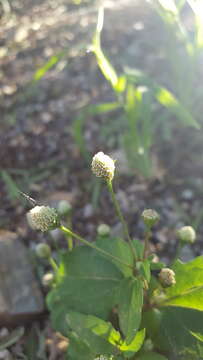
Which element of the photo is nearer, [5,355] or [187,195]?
[5,355]

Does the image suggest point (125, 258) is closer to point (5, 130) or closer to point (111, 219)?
point (111, 219)

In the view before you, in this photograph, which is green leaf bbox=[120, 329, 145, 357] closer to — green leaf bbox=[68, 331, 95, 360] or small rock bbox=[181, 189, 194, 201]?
green leaf bbox=[68, 331, 95, 360]

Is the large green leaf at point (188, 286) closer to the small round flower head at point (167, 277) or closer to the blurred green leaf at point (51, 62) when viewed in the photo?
the small round flower head at point (167, 277)

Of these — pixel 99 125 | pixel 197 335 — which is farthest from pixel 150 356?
pixel 99 125

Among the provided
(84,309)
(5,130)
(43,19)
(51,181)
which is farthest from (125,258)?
(43,19)

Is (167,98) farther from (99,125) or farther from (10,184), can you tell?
(10,184)
